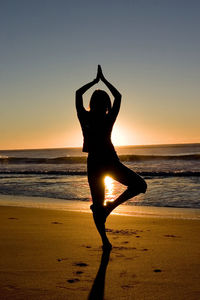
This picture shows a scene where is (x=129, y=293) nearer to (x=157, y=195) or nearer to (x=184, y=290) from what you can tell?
(x=184, y=290)

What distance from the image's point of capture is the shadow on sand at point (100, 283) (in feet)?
8.98

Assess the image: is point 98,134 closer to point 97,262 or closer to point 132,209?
point 97,262

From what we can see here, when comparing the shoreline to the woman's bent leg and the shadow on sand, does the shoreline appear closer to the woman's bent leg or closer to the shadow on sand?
the woman's bent leg

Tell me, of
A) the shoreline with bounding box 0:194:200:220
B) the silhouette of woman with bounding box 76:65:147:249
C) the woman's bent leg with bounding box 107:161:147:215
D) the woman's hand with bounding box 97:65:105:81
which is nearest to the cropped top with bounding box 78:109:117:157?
the silhouette of woman with bounding box 76:65:147:249

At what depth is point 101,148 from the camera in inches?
153

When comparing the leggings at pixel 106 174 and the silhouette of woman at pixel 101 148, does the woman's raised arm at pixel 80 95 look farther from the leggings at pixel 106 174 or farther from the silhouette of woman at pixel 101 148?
the leggings at pixel 106 174

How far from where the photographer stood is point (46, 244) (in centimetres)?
442

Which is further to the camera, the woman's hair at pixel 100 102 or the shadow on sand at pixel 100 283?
the woman's hair at pixel 100 102

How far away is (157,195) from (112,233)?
19.7ft

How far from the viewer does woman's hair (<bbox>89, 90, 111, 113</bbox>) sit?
13.0 feet

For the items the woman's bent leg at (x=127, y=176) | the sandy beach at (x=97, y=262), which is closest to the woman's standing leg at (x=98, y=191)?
the woman's bent leg at (x=127, y=176)

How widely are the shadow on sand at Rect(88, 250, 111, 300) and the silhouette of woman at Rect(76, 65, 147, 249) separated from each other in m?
0.47

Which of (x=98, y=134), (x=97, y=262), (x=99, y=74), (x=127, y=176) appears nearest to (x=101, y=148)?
(x=98, y=134)

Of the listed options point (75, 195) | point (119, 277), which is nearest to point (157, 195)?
point (75, 195)
